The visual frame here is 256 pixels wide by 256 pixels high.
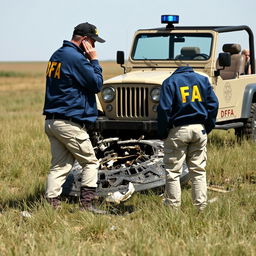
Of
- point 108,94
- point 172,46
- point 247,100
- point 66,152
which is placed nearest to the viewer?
point 66,152

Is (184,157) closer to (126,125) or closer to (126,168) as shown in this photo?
(126,168)

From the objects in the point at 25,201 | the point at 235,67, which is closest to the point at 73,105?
the point at 25,201

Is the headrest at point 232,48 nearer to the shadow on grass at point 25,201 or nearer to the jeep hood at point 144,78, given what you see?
the jeep hood at point 144,78

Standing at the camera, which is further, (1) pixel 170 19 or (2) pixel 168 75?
(1) pixel 170 19

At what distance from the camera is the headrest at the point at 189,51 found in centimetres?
935

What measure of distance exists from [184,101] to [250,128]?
471 centimetres

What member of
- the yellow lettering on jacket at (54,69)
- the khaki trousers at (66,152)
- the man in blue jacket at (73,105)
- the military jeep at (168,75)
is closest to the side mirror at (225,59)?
the military jeep at (168,75)

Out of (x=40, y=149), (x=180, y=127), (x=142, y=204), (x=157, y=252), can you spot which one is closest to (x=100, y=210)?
(x=142, y=204)

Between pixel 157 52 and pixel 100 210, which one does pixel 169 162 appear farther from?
pixel 157 52

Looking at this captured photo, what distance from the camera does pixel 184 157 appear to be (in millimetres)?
5824

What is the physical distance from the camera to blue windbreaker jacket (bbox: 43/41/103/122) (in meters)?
6.02

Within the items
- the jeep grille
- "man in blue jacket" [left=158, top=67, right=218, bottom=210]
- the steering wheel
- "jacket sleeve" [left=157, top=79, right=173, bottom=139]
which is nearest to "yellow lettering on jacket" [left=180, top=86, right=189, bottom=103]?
"man in blue jacket" [left=158, top=67, right=218, bottom=210]

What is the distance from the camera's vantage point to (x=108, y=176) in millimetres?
7020

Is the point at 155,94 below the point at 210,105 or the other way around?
below
